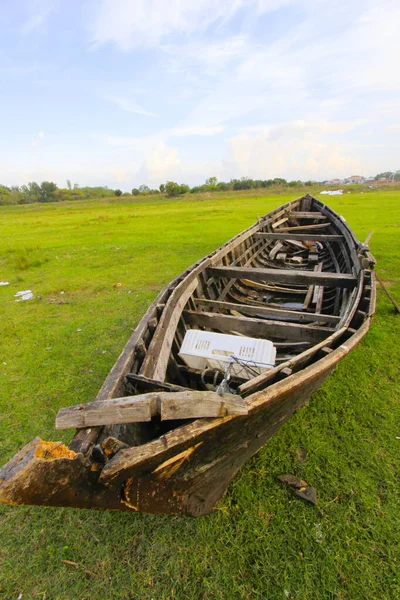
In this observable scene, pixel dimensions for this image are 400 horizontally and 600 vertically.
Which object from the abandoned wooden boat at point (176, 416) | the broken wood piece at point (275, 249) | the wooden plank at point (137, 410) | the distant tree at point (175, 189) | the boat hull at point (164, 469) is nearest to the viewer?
the boat hull at point (164, 469)

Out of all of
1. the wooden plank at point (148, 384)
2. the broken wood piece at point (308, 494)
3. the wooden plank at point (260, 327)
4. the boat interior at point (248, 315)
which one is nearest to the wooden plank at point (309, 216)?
the boat interior at point (248, 315)

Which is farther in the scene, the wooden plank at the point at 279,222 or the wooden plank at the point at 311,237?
the wooden plank at the point at 279,222

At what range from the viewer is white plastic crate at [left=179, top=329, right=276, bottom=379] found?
2621mm

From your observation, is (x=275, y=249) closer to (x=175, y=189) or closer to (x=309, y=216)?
(x=309, y=216)

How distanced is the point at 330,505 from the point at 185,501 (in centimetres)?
133

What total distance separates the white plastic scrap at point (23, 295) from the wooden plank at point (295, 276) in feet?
17.4

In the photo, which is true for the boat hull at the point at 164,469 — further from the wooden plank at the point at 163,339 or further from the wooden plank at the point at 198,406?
the wooden plank at the point at 163,339

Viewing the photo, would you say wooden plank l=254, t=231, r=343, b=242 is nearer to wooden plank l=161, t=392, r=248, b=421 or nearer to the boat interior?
the boat interior

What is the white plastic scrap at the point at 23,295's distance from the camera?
7.29 meters

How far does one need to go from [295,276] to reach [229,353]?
7.56 ft

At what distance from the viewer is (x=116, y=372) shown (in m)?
2.14

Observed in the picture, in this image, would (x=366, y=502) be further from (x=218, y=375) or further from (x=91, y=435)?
(x=91, y=435)

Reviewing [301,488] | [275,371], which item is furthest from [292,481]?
[275,371]

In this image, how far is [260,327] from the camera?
135 inches
